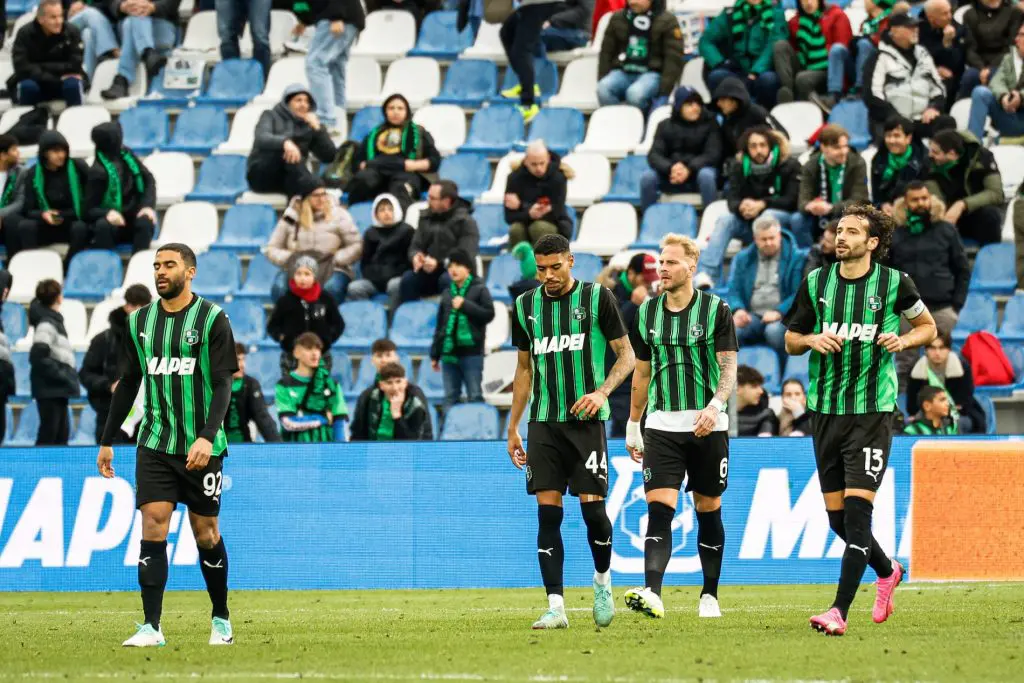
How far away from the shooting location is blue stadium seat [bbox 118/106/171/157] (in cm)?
2091

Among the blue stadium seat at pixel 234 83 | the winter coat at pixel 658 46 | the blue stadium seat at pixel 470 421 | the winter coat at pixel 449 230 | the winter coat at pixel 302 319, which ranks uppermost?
the winter coat at pixel 658 46

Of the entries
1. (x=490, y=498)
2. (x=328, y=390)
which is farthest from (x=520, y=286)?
(x=490, y=498)

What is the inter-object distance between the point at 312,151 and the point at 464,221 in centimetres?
322

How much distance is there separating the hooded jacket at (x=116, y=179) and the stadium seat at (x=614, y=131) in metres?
4.88

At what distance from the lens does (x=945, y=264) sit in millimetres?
14898

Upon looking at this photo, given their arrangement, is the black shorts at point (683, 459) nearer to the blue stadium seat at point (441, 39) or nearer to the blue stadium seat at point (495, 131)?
the blue stadium seat at point (495, 131)

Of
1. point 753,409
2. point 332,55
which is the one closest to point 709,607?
point 753,409

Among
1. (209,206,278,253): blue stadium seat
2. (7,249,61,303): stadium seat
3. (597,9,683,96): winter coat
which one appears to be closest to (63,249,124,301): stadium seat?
(7,249,61,303): stadium seat

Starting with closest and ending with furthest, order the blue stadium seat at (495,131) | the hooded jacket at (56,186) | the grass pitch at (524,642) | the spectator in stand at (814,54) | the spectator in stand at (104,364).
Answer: the grass pitch at (524,642) → the spectator in stand at (104,364) → the spectator in stand at (814,54) → the hooded jacket at (56,186) → the blue stadium seat at (495,131)

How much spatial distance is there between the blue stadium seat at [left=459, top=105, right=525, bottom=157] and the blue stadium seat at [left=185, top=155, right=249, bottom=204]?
271cm

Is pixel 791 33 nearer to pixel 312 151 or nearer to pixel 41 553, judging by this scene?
pixel 312 151

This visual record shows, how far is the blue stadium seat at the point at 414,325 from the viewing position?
1700 cm

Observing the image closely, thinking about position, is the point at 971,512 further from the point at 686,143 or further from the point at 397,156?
the point at 397,156

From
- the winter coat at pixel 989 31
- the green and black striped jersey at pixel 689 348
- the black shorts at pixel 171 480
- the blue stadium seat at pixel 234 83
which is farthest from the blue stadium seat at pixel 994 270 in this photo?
the black shorts at pixel 171 480
